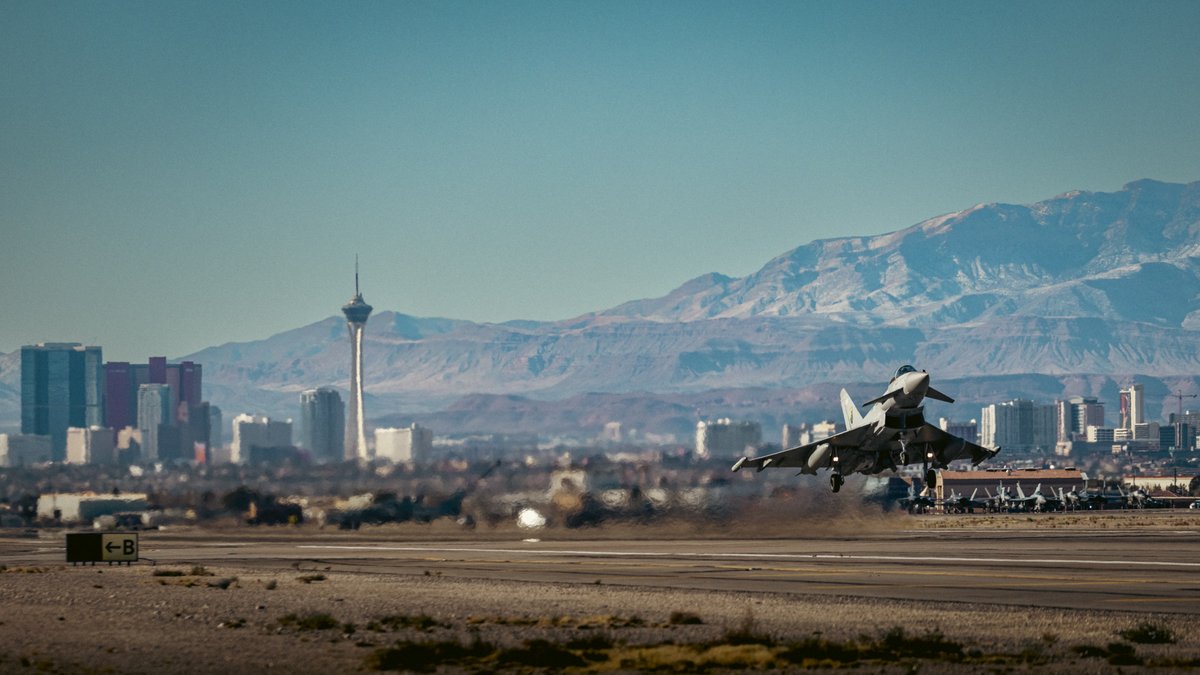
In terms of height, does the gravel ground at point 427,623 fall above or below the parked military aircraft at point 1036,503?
above

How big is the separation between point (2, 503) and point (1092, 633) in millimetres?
131221

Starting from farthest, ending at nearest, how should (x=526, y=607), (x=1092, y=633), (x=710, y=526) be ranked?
(x=710, y=526) < (x=526, y=607) < (x=1092, y=633)

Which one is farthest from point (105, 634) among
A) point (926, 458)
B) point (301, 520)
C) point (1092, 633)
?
point (301, 520)

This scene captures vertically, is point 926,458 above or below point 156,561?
above

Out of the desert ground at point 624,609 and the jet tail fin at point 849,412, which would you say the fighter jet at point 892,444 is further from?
the desert ground at point 624,609

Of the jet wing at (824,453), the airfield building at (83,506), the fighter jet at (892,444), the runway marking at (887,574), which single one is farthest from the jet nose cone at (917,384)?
the airfield building at (83,506)

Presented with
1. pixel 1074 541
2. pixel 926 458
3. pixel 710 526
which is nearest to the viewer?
pixel 926 458

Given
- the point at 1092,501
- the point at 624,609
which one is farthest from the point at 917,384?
the point at 1092,501

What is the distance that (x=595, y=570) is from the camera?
216 ft

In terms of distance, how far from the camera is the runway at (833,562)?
52.5 meters

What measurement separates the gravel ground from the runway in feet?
13.1

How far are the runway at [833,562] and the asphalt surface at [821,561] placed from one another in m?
0.08

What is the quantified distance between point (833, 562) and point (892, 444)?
10.8 metres

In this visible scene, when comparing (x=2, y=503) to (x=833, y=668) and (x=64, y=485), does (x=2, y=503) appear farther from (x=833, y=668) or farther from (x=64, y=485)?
(x=833, y=668)
